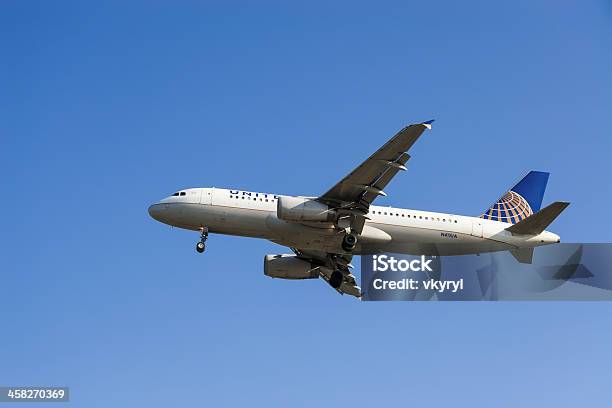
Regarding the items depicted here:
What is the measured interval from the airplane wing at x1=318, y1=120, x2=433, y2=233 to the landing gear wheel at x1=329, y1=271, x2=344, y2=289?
628cm

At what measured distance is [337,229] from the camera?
1821 inches

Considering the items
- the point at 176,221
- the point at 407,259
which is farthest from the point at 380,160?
the point at 176,221

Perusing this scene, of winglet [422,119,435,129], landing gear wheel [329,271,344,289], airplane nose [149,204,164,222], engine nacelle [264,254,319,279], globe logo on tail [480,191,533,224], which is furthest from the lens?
engine nacelle [264,254,319,279]

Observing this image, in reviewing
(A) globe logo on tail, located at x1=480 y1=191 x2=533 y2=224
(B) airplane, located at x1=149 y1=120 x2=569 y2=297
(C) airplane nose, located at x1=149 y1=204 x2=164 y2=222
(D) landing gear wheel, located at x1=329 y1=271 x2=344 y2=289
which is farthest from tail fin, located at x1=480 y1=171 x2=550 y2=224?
(C) airplane nose, located at x1=149 y1=204 x2=164 y2=222

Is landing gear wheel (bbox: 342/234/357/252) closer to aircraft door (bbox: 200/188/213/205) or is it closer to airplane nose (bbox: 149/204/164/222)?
aircraft door (bbox: 200/188/213/205)

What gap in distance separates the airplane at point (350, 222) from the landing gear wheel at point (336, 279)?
2.74 metres

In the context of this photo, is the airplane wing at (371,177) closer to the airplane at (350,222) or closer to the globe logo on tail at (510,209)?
the airplane at (350,222)

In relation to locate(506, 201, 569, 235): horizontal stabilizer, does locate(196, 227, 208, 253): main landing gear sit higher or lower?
lower

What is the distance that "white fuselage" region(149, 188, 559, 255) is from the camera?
46094 mm

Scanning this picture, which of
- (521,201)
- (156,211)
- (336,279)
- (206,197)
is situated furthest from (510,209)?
(156,211)

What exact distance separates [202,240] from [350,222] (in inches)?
322

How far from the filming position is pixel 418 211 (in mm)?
47625

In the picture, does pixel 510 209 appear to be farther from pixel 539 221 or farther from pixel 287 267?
pixel 287 267

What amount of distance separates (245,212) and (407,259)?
31.5ft
